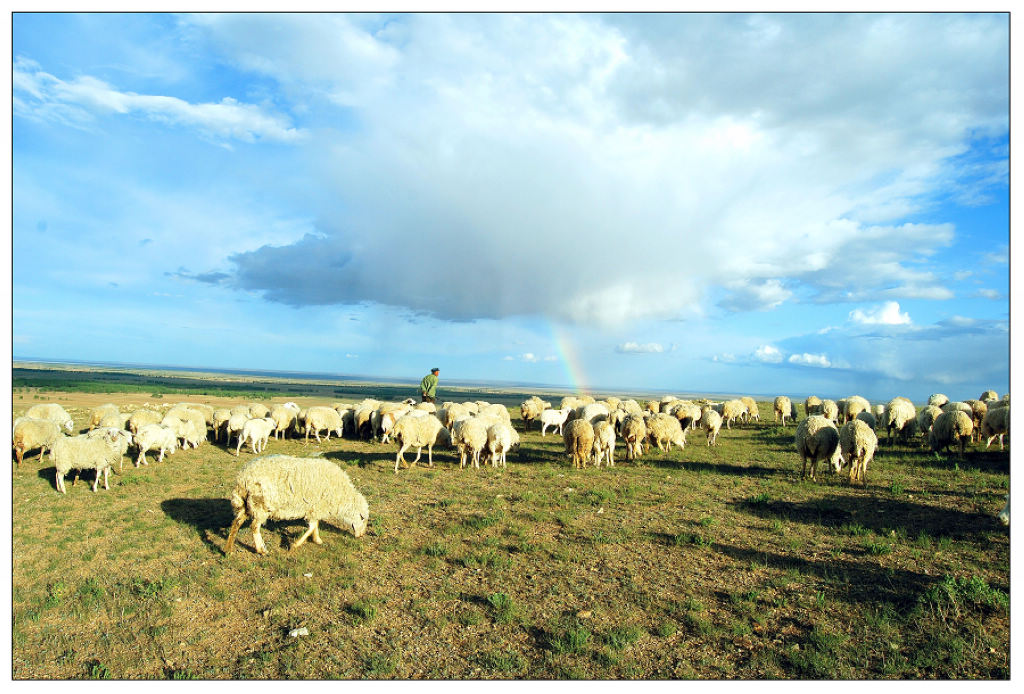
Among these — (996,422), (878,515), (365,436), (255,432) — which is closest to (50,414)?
(255,432)

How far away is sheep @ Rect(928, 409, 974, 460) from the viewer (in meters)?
18.0

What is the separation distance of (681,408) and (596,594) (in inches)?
928

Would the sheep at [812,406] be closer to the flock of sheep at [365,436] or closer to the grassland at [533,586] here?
the flock of sheep at [365,436]

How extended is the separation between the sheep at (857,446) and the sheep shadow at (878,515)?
1.71 metres

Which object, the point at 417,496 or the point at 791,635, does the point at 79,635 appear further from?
the point at 791,635

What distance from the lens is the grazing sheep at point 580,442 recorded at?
58.6ft

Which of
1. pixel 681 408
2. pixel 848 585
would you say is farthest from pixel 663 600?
pixel 681 408

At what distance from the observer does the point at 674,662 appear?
236 inches

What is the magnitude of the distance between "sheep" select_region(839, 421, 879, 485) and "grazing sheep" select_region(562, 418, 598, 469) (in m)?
7.89

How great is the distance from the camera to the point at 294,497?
374 inches

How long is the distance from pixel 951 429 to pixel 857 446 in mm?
7905

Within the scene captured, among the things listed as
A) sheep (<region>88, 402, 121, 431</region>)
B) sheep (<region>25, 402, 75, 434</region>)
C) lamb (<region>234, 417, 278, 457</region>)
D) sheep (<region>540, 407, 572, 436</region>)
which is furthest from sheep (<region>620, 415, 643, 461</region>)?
sheep (<region>25, 402, 75, 434</region>)

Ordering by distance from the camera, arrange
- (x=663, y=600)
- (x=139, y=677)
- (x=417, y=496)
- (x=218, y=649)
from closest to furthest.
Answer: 1. (x=139, y=677)
2. (x=218, y=649)
3. (x=663, y=600)
4. (x=417, y=496)

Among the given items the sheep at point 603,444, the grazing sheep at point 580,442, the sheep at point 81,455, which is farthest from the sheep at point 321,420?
the sheep at point 603,444
